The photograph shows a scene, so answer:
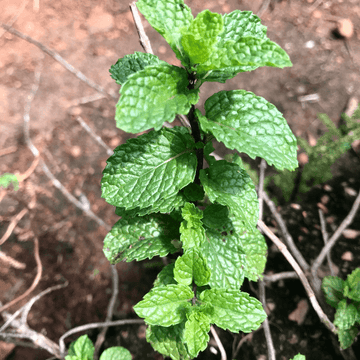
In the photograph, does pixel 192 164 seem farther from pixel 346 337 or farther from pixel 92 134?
pixel 92 134

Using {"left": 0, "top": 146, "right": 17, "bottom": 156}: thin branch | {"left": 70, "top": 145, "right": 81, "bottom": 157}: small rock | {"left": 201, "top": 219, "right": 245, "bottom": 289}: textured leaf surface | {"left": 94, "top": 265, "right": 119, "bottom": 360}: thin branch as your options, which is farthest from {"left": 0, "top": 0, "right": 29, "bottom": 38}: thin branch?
{"left": 201, "top": 219, "right": 245, "bottom": 289}: textured leaf surface

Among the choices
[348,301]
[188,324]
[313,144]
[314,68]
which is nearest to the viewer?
[188,324]

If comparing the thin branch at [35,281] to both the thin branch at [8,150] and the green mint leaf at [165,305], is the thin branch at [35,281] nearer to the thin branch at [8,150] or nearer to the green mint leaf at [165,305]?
the thin branch at [8,150]

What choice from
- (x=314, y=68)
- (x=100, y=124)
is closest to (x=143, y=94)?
(x=100, y=124)

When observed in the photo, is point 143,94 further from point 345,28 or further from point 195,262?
point 345,28

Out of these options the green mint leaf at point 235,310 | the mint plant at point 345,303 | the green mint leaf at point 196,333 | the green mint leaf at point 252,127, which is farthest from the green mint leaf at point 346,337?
the green mint leaf at point 252,127

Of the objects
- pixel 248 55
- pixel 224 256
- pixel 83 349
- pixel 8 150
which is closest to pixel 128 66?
pixel 248 55
